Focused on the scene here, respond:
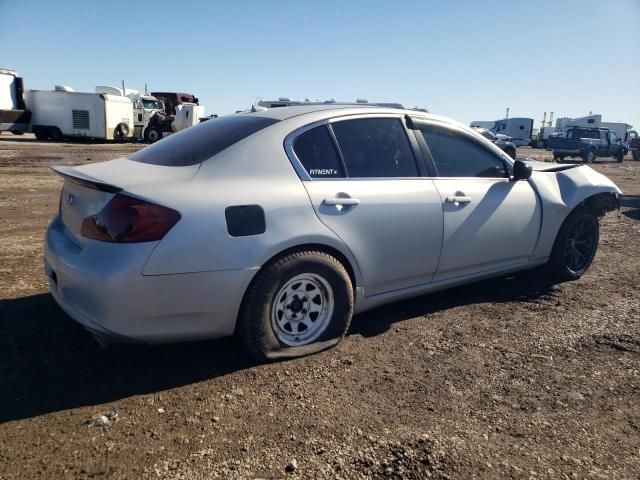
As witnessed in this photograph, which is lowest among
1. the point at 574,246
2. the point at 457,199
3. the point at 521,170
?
the point at 574,246

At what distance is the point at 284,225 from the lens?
292cm

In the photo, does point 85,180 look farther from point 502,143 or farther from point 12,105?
point 12,105

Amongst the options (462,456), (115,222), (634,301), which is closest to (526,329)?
(634,301)

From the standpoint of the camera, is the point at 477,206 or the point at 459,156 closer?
the point at 477,206

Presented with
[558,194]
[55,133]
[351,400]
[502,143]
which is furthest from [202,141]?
[55,133]

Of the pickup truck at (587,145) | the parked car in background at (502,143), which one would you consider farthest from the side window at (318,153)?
the pickup truck at (587,145)

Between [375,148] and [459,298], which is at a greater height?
[375,148]

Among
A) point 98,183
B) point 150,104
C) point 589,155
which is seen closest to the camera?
point 98,183

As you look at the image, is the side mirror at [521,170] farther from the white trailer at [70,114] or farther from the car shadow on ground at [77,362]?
the white trailer at [70,114]

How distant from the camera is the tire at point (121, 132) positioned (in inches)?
1004

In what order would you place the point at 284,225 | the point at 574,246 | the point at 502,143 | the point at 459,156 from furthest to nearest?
the point at 502,143, the point at 574,246, the point at 459,156, the point at 284,225

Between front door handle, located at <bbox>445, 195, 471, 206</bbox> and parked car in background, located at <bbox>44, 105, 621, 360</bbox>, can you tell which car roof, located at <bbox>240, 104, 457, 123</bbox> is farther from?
front door handle, located at <bbox>445, 195, 471, 206</bbox>

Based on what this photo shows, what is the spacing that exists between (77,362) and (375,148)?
2392 mm

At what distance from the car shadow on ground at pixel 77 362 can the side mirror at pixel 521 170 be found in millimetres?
1420
